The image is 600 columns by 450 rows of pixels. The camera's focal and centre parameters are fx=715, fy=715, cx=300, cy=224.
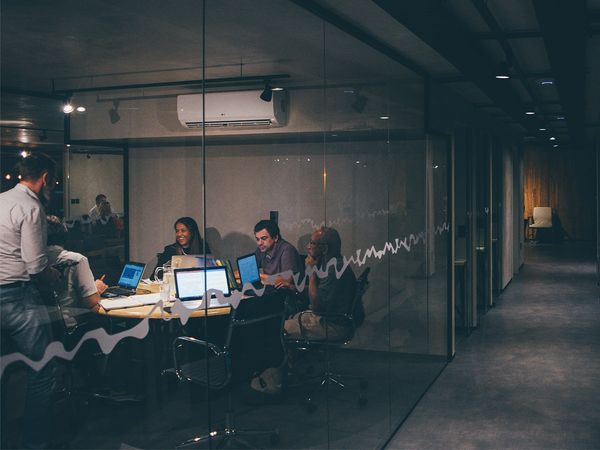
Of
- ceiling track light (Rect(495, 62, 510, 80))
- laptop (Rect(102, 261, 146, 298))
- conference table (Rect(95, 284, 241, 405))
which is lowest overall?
conference table (Rect(95, 284, 241, 405))

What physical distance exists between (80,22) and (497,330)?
24.8 ft

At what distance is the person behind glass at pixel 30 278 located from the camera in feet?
5.07

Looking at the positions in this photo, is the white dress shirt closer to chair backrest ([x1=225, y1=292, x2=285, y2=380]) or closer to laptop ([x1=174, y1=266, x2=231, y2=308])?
laptop ([x1=174, y1=266, x2=231, y2=308])

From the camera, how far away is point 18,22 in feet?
5.31

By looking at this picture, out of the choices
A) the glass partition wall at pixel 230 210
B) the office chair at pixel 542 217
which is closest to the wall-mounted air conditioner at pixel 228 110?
the glass partition wall at pixel 230 210

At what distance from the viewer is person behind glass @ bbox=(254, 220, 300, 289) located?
8.56 ft

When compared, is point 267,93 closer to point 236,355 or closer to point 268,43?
point 268,43

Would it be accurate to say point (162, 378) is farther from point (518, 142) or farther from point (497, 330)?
point (518, 142)

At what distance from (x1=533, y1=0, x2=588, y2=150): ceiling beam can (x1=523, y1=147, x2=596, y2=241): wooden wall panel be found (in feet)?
50.4

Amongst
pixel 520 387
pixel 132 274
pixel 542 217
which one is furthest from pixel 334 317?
pixel 542 217

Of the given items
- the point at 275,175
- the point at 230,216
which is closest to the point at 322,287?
the point at 275,175

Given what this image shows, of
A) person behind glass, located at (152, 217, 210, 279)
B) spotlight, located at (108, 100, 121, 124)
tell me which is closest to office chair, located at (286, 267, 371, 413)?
person behind glass, located at (152, 217, 210, 279)

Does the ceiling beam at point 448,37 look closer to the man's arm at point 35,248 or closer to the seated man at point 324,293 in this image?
the seated man at point 324,293

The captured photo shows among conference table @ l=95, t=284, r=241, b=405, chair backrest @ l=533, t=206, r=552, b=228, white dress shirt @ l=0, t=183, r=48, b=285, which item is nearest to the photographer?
white dress shirt @ l=0, t=183, r=48, b=285
